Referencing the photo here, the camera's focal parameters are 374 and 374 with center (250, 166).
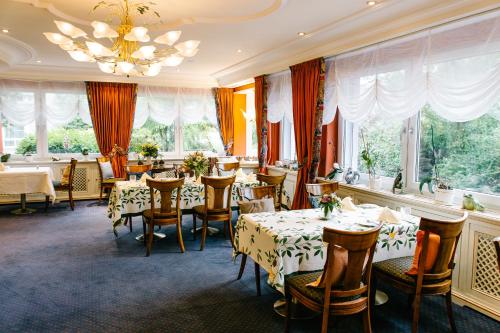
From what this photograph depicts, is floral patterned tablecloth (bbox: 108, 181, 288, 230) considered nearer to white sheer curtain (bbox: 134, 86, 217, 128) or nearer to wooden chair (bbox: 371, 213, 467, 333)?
wooden chair (bbox: 371, 213, 467, 333)

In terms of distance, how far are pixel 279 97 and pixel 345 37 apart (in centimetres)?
208

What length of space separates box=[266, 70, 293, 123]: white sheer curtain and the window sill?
Result: 1.99 m

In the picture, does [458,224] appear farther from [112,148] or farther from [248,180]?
[112,148]

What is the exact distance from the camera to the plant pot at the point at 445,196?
3475 millimetres

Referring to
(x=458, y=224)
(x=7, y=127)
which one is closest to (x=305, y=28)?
(x=458, y=224)

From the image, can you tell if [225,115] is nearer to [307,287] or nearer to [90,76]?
[90,76]

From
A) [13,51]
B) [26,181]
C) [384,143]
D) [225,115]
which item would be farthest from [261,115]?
[26,181]

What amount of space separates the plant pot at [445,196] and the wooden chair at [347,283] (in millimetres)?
1483

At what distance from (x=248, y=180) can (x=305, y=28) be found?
2.20 metres

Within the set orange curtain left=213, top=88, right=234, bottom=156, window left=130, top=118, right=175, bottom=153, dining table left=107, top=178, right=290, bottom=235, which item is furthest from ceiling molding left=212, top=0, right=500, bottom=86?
window left=130, top=118, right=175, bottom=153

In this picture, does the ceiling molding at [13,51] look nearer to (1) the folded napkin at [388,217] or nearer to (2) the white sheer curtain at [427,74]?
(2) the white sheer curtain at [427,74]

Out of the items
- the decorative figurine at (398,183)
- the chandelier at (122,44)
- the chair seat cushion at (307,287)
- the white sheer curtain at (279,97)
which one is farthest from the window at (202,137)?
the chair seat cushion at (307,287)

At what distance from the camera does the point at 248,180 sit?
5.44 meters

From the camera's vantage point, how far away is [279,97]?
21.5 feet
